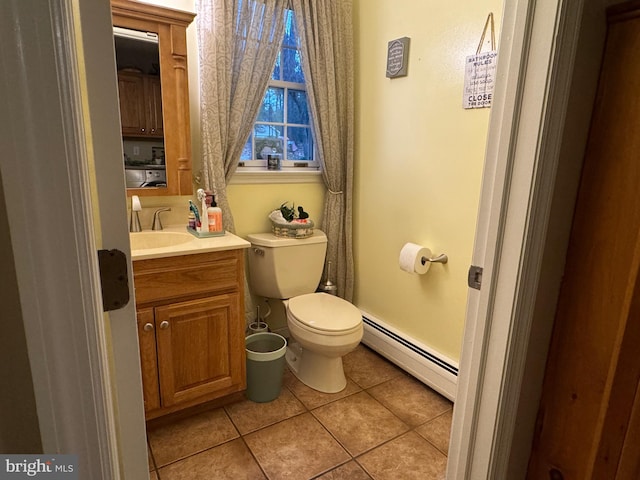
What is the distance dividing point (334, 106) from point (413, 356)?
1555 mm

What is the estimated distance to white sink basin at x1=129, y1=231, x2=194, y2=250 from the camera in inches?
71.0

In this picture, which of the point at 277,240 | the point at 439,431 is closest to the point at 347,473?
the point at 439,431

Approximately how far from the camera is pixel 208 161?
2.00 meters

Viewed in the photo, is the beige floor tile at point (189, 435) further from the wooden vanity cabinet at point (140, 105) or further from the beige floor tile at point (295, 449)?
the wooden vanity cabinet at point (140, 105)

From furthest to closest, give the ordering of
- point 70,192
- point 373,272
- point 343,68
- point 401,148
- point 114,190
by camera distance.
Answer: point 373,272, point 343,68, point 401,148, point 114,190, point 70,192

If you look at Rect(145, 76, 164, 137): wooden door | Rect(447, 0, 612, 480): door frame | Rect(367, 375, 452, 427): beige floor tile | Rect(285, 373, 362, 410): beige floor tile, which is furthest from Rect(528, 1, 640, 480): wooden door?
Rect(145, 76, 164, 137): wooden door

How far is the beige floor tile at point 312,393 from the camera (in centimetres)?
198

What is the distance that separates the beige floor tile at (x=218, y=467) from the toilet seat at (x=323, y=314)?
2.05ft

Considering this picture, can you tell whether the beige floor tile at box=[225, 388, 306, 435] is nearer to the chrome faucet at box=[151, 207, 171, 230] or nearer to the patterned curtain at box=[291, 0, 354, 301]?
the patterned curtain at box=[291, 0, 354, 301]

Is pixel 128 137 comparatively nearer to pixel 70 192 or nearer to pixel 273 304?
pixel 273 304

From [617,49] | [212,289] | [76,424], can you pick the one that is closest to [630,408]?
[617,49]

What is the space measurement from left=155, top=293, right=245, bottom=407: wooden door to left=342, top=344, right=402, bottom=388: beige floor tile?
0.71m

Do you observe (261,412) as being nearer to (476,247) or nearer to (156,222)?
(156,222)

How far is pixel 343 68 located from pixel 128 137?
130 centimetres
